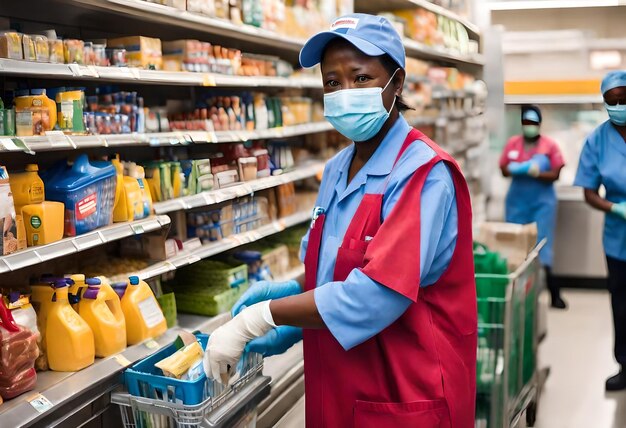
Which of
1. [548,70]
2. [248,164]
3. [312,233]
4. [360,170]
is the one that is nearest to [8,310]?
[312,233]

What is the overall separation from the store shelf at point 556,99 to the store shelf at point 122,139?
409cm

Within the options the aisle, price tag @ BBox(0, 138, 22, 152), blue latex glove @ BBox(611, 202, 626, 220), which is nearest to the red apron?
price tag @ BBox(0, 138, 22, 152)

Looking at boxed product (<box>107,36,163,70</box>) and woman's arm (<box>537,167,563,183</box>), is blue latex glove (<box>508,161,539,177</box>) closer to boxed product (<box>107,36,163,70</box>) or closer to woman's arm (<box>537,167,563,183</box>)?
woman's arm (<box>537,167,563,183</box>)

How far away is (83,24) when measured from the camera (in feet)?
11.3

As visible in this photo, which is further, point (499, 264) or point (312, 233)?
point (499, 264)

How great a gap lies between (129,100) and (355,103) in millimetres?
1535

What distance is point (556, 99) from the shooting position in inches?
298

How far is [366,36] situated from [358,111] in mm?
218

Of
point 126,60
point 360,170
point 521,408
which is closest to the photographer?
point 360,170

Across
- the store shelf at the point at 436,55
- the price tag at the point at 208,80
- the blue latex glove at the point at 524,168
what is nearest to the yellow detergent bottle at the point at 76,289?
the price tag at the point at 208,80

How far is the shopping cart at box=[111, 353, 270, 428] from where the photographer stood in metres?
2.25

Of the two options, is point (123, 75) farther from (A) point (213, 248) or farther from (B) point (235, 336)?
(B) point (235, 336)

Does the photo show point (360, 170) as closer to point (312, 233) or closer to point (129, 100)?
point (312, 233)

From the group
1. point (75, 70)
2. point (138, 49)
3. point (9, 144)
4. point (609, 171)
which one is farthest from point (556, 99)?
point (9, 144)
